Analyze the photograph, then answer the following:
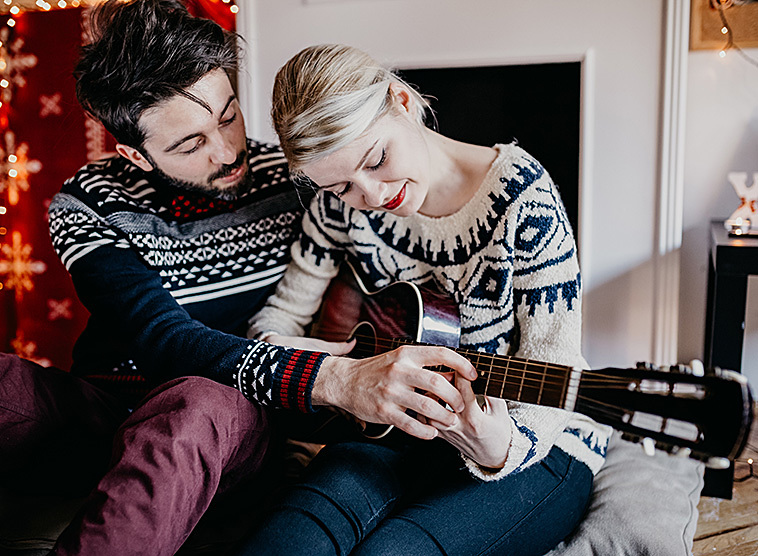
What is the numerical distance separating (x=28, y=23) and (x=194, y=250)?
4.38 ft

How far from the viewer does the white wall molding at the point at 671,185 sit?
1.61 metres

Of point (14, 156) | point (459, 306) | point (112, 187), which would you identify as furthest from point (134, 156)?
point (14, 156)

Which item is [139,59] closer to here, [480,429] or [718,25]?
[480,429]

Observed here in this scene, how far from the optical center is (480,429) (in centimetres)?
89

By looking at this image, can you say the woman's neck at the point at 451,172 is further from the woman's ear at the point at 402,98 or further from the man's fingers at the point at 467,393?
the man's fingers at the point at 467,393

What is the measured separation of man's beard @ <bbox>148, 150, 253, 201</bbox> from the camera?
1.26m

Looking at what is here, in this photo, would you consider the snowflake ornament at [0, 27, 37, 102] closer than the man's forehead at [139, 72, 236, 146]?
No

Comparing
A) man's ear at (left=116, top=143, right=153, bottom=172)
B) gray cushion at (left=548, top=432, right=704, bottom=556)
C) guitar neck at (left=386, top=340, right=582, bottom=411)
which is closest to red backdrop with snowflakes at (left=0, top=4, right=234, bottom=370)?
man's ear at (left=116, top=143, right=153, bottom=172)

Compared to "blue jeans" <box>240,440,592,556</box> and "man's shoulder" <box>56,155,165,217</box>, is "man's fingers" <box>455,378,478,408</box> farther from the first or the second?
"man's shoulder" <box>56,155,165,217</box>

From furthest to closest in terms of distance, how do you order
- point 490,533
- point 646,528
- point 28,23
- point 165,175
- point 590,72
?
point 28,23
point 590,72
point 165,175
point 646,528
point 490,533

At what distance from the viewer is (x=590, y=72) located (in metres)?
1.67

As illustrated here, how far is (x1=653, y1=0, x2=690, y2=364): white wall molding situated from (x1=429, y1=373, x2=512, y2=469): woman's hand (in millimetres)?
941

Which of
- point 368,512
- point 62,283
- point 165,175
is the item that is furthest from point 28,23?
point 368,512

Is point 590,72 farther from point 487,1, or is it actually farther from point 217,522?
point 217,522
